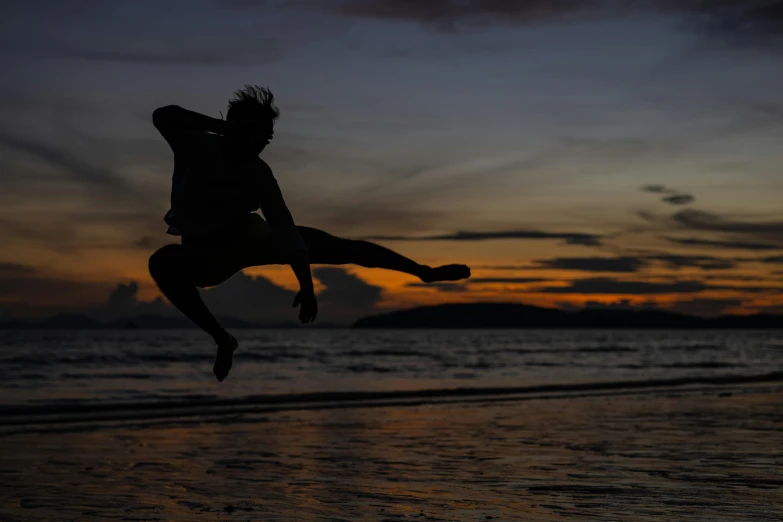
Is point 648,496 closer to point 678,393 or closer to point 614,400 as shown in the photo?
point 614,400

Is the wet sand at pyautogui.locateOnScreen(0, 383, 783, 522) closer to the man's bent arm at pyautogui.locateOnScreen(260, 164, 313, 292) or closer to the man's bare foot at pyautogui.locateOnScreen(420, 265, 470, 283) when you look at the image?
the man's bare foot at pyautogui.locateOnScreen(420, 265, 470, 283)

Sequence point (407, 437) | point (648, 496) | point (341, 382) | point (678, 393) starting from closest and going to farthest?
point (648, 496), point (407, 437), point (678, 393), point (341, 382)

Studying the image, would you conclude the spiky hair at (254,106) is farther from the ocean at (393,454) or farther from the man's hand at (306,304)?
the ocean at (393,454)

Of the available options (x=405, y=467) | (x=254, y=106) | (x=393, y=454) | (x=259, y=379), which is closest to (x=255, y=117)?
(x=254, y=106)

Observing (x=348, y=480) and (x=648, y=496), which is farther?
(x=348, y=480)

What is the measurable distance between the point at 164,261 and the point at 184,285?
0.17 meters

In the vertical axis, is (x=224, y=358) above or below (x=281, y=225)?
below

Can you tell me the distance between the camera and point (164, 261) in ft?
15.4

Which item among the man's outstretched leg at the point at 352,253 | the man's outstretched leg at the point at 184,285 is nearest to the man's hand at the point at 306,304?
the man's outstretched leg at the point at 352,253

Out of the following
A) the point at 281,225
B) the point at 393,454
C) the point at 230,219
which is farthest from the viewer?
the point at 393,454

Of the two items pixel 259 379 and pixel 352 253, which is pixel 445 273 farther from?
pixel 259 379

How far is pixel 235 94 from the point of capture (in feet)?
14.7

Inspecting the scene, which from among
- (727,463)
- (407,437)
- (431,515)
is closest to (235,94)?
(431,515)

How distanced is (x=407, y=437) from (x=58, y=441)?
6.02 meters
